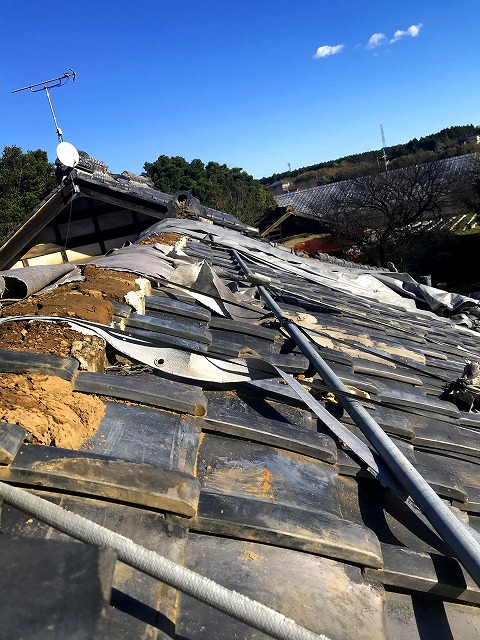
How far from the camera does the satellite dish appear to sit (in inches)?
412

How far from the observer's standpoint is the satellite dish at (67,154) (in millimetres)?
10477

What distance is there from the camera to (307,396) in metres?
2.35

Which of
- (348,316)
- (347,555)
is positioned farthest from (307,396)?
(348,316)

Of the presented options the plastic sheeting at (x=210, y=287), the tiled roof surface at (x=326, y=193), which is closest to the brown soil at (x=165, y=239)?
the plastic sheeting at (x=210, y=287)

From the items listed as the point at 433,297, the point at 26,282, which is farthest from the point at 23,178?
the point at 26,282

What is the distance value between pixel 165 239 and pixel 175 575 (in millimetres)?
5981

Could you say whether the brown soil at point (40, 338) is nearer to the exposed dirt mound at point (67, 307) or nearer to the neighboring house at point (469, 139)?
the exposed dirt mound at point (67, 307)

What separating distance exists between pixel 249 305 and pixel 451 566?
9.47 feet

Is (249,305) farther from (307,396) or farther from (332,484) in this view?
Answer: (332,484)

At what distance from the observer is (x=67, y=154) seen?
1070 cm

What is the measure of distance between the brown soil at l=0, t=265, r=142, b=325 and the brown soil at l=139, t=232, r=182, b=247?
2.83 metres

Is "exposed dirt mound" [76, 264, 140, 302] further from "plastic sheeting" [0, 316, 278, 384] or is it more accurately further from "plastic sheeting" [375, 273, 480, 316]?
"plastic sheeting" [375, 273, 480, 316]

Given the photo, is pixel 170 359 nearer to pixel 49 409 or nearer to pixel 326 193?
pixel 49 409

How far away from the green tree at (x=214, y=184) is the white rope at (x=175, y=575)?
3359 cm
